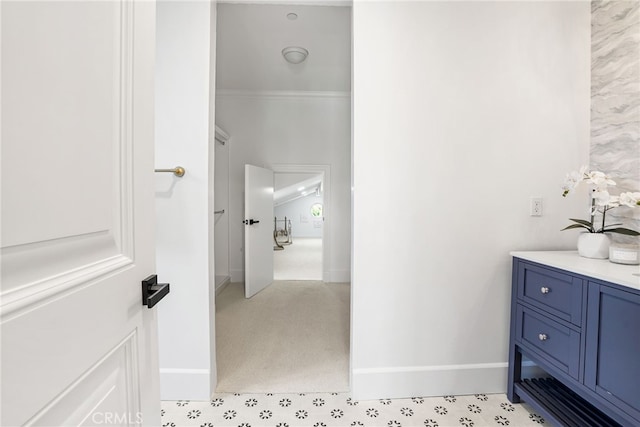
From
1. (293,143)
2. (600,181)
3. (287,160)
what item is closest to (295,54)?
(293,143)

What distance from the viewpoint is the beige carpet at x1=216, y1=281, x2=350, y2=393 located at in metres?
1.72

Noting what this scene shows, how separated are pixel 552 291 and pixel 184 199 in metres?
2.00

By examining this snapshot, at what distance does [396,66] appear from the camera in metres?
1.55

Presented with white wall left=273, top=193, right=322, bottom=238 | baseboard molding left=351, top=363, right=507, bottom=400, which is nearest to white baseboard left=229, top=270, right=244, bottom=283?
baseboard molding left=351, top=363, right=507, bottom=400

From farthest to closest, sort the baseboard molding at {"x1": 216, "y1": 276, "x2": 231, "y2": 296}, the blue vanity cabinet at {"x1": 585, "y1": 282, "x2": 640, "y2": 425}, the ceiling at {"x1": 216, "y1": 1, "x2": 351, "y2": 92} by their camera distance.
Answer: the baseboard molding at {"x1": 216, "y1": 276, "x2": 231, "y2": 296}
the ceiling at {"x1": 216, "y1": 1, "x2": 351, "y2": 92}
the blue vanity cabinet at {"x1": 585, "y1": 282, "x2": 640, "y2": 425}

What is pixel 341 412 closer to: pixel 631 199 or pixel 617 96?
pixel 631 199

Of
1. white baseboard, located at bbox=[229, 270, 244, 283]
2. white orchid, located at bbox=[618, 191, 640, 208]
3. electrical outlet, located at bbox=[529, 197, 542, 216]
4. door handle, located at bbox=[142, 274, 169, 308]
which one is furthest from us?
white baseboard, located at bbox=[229, 270, 244, 283]

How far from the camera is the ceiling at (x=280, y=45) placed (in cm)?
209

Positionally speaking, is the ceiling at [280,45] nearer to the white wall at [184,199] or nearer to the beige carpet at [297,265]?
the white wall at [184,199]

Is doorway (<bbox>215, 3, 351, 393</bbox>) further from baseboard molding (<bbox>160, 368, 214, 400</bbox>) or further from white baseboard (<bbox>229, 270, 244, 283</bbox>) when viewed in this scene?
baseboard molding (<bbox>160, 368, 214, 400</bbox>)

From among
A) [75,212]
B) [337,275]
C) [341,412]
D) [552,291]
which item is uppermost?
[75,212]

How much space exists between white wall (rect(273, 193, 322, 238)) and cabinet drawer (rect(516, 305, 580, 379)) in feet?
28.5

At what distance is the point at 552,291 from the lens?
4.34 ft

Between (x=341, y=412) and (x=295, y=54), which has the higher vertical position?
(x=295, y=54)
